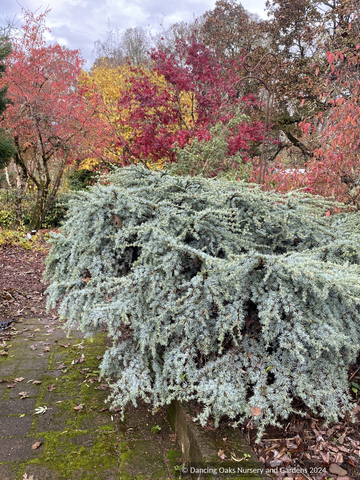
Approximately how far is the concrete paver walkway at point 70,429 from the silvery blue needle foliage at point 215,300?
0.27 metres

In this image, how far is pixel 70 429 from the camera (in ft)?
6.82

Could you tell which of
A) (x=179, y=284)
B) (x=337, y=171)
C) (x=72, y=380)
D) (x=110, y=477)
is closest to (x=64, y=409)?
(x=72, y=380)

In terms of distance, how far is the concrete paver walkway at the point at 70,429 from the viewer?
1.78 meters

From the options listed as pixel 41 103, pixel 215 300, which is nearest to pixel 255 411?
pixel 215 300

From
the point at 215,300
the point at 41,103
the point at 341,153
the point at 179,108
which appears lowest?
the point at 215,300

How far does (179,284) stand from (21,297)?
355 cm

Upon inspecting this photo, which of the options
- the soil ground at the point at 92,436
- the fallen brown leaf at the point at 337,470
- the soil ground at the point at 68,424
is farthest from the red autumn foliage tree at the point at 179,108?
the fallen brown leaf at the point at 337,470

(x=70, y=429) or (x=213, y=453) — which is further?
(x=70, y=429)

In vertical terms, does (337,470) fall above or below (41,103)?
below

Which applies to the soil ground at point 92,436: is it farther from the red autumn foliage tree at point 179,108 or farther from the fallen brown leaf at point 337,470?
the red autumn foliage tree at point 179,108

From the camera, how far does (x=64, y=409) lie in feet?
7.49

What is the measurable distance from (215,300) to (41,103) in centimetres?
753

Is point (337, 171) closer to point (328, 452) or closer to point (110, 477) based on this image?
point (328, 452)

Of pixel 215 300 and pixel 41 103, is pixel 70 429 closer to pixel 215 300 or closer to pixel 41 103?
pixel 215 300
